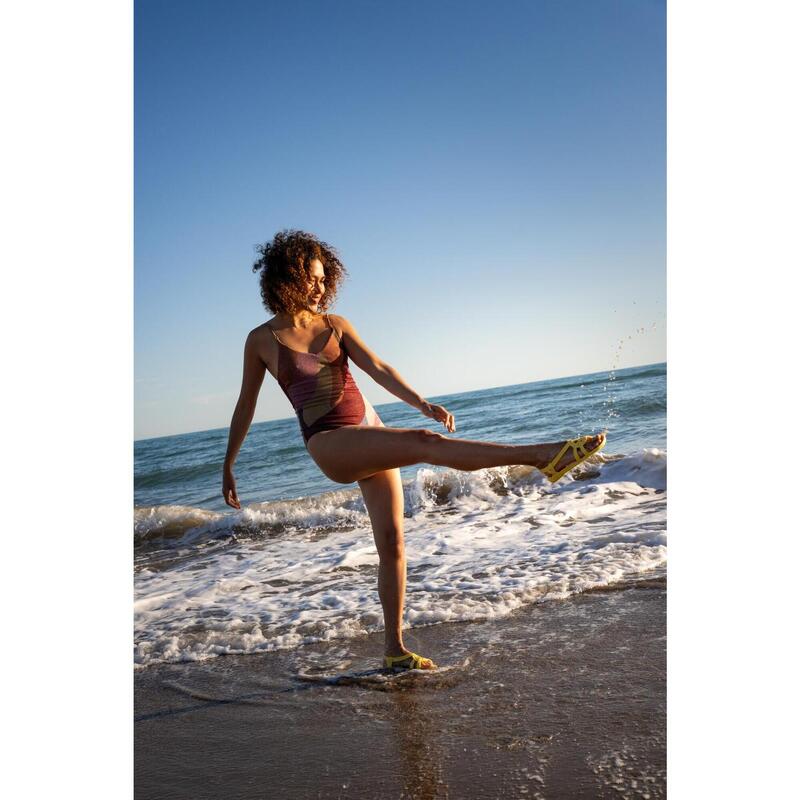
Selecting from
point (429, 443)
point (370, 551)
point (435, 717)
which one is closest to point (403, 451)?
point (429, 443)

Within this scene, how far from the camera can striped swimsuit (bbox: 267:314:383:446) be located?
6.66ft

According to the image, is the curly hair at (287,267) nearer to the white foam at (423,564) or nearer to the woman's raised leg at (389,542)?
the woman's raised leg at (389,542)

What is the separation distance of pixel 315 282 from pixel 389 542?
88cm

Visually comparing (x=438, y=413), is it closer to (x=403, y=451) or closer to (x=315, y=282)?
(x=403, y=451)

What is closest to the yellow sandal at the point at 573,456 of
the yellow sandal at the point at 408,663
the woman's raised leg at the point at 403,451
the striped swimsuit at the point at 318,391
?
the woman's raised leg at the point at 403,451

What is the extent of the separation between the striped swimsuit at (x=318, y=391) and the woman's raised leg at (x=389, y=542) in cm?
21

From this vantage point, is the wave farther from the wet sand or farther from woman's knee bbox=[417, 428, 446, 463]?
woman's knee bbox=[417, 428, 446, 463]

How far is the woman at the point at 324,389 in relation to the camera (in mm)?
1996
